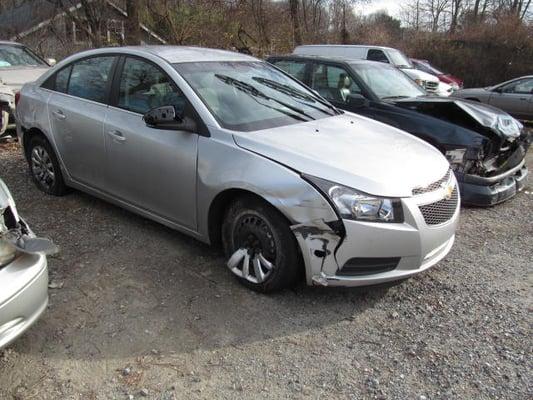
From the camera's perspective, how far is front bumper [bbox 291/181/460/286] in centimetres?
307

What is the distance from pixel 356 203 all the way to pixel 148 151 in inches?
69.5

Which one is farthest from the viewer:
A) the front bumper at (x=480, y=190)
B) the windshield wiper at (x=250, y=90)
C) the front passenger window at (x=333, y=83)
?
the front passenger window at (x=333, y=83)

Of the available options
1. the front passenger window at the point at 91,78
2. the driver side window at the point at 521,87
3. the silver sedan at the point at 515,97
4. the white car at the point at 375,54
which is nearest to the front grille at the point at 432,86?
the white car at the point at 375,54

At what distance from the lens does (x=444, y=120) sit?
570 centimetres

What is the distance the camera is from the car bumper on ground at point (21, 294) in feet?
7.96

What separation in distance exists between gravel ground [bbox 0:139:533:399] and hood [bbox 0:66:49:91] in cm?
531

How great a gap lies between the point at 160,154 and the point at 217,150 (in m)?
0.57

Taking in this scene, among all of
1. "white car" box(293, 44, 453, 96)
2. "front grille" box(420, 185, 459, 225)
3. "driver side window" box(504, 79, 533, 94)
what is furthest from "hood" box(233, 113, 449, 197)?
"white car" box(293, 44, 453, 96)

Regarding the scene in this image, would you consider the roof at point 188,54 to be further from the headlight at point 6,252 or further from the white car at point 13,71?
the white car at point 13,71

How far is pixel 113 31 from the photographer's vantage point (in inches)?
624

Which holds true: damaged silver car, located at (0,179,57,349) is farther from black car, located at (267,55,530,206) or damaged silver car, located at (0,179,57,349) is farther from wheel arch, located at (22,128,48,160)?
black car, located at (267,55,530,206)

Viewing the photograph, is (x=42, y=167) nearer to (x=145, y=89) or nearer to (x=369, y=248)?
(x=145, y=89)

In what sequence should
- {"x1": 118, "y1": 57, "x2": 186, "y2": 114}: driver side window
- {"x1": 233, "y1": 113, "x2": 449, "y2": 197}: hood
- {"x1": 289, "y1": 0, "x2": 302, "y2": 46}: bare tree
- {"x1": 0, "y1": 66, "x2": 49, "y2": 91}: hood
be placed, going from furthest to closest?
1. {"x1": 289, "y1": 0, "x2": 302, "y2": 46}: bare tree
2. {"x1": 0, "y1": 66, "x2": 49, "y2": 91}: hood
3. {"x1": 118, "y1": 57, "x2": 186, "y2": 114}: driver side window
4. {"x1": 233, "y1": 113, "x2": 449, "y2": 197}: hood

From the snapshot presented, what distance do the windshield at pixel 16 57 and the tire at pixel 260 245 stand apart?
797 cm
